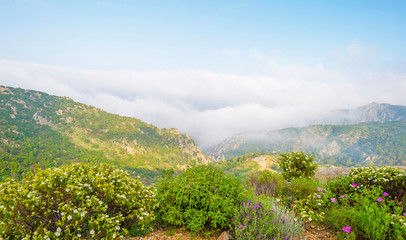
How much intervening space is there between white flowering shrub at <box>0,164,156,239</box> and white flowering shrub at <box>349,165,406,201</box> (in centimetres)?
632

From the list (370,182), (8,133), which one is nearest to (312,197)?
(370,182)

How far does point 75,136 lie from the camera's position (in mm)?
134000

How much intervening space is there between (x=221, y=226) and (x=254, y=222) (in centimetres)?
80

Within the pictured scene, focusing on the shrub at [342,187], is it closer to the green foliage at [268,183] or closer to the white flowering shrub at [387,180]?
the white flowering shrub at [387,180]

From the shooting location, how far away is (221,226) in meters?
4.70

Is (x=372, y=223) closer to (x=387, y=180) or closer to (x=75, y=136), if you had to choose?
(x=387, y=180)

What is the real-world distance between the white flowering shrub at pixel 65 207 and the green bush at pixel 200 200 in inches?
23.9

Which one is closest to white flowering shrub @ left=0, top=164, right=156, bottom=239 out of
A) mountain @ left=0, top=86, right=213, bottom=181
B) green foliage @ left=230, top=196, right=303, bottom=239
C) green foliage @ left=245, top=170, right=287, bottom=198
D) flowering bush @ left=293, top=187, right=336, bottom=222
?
green foliage @ left=230, top=196, right=303, bottom=239

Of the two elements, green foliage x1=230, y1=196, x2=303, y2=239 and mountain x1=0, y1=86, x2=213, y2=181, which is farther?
mountain x1=0, y1=86, x2=213, y2=181

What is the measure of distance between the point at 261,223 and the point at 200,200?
4.66 ft

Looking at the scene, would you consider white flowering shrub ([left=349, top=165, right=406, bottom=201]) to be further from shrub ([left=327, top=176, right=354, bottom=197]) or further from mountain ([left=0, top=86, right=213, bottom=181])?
mountain ([left=0, top=86, right=213, bottom=181])

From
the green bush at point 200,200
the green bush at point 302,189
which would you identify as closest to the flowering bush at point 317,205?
the green bush at point 302,189

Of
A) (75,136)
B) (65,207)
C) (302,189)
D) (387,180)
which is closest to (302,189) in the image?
(302,189)

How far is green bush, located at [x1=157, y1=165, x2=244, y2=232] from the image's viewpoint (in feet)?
15.1
